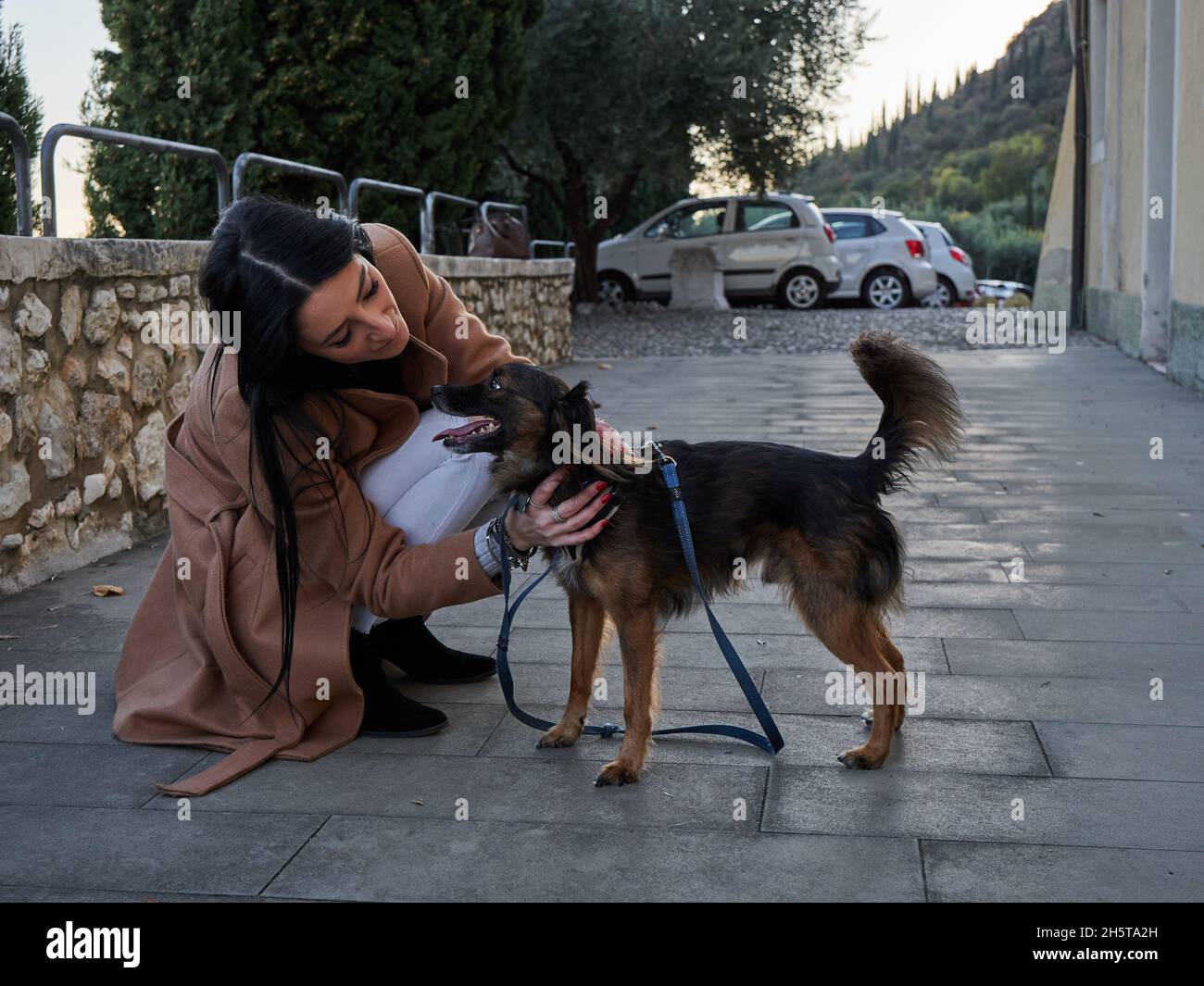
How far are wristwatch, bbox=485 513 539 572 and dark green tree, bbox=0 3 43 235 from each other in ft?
13.3

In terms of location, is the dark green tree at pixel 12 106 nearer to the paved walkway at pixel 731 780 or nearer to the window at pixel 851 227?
the paved walkway at pixel 731 780

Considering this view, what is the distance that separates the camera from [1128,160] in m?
14.0

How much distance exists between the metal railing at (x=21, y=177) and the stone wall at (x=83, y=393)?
150 millimetres

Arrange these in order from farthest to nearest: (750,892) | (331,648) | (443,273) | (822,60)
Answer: (822,60) → (443,273) → (331,648) → (750,892)

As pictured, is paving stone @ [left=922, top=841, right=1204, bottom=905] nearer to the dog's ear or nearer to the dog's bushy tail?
the dog's bushy tail

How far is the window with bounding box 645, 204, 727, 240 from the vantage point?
22.0 meters

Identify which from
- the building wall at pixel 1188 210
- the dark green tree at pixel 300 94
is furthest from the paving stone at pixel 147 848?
the building wall at pixel 1188 210

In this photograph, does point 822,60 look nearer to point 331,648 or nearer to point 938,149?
point 331,648

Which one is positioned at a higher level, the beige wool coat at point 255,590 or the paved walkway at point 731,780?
the beige wool coat at point 255,590

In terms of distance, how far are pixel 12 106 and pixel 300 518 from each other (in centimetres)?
437

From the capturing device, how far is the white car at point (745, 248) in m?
21.4
